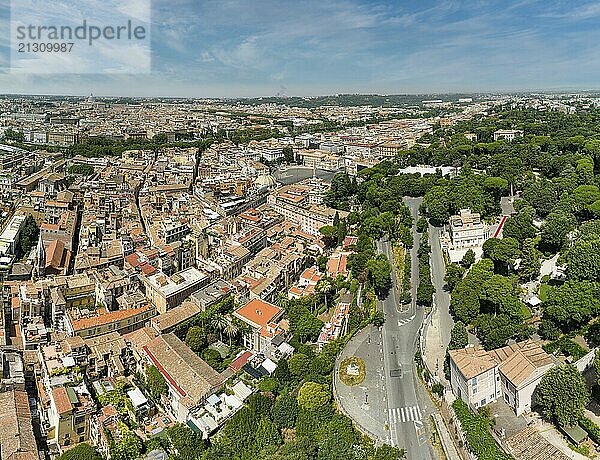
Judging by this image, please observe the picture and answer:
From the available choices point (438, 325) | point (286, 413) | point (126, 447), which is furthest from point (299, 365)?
point (438, 325)

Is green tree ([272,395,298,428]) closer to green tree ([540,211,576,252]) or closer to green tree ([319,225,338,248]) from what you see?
green tree ([319,225,338,248])

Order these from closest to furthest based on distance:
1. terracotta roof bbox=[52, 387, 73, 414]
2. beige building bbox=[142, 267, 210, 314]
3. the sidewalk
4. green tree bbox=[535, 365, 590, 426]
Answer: green tree bbox=[535, 365, 590, 426], the sidewalk, terracotta roof bbox=[52, 387, 73, 414], beige building bbox=[142, 267, 210, 314]

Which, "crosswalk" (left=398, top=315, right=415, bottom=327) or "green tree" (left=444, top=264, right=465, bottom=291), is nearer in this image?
"crosswalk" (left=398, top=315, right=415, bottom=327)

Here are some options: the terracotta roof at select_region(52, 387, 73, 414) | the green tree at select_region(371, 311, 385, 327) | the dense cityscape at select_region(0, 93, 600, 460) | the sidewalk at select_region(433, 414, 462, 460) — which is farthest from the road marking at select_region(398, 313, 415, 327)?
the terracotta roof at select_region(52, 387, 73, 414)

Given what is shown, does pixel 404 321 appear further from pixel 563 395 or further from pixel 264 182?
pixel 264 182

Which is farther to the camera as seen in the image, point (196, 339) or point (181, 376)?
point (196, 339)
